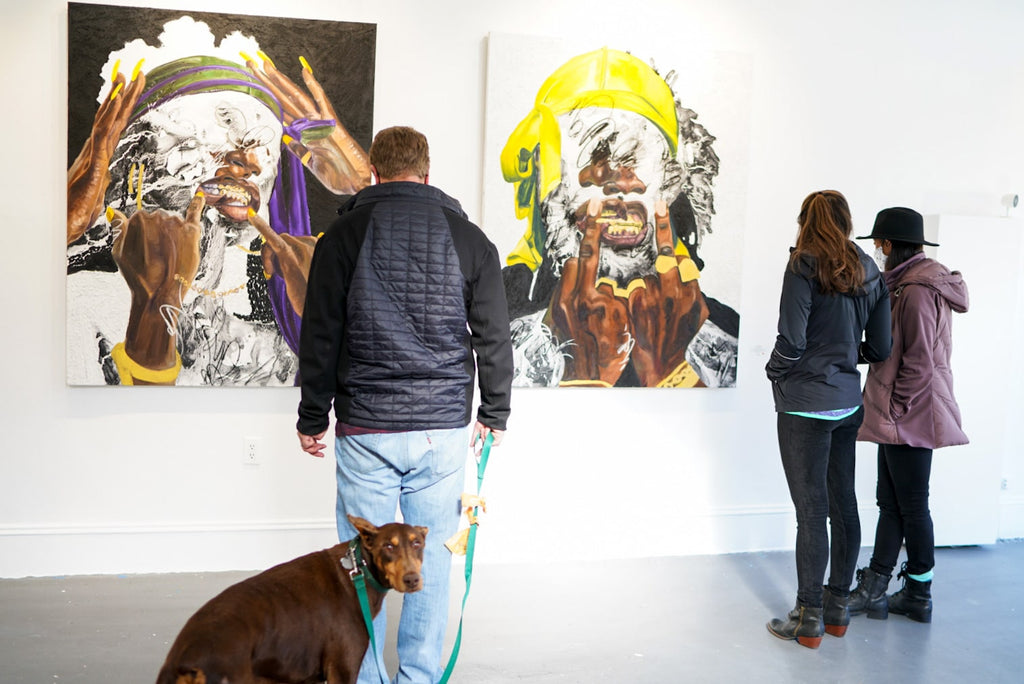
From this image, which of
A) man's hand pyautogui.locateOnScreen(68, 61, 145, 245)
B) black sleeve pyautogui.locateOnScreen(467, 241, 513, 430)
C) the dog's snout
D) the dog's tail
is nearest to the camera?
the dog's tail

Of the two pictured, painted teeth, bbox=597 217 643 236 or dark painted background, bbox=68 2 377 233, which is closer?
dark painted background, bbox=68 2 377 233

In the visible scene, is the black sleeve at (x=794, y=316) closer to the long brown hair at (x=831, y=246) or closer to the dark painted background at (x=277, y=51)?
the long brown hair at (x=831, y=246)

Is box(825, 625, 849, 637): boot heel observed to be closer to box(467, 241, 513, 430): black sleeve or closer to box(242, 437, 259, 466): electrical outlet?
box(467, 241, 513, 430): black sleeve

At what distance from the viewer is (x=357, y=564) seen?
207 centimetres

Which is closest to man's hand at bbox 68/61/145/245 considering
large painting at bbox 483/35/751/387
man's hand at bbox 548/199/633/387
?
large painting at bbox 483/35/751/387

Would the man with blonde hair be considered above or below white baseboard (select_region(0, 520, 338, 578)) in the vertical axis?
above

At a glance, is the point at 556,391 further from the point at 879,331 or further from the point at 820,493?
the point at 879,331

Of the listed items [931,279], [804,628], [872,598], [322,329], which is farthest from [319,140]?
[872,598]

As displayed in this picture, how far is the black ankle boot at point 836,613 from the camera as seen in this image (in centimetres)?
328

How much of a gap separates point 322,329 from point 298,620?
77 cm

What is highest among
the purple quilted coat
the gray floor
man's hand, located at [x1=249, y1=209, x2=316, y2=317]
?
man's hand, located at [x1=249, y1=209, x2=316, y2=317]

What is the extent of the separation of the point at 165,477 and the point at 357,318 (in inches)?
72.3

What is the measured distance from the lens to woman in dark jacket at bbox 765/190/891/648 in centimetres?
306

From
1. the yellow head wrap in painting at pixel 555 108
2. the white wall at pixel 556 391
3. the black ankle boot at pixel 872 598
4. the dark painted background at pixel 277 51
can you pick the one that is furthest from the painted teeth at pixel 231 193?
the black ankle boot at pixel 872 598
